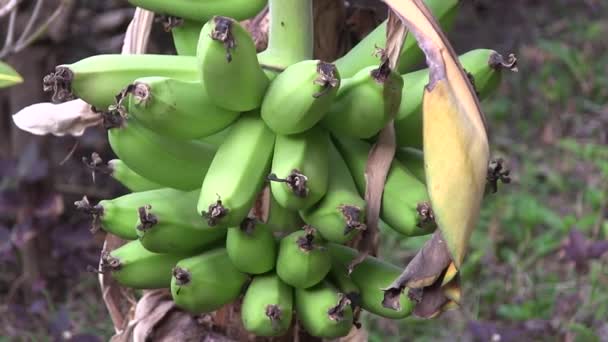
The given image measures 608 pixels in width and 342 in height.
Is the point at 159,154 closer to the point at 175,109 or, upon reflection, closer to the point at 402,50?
the point at 175,109

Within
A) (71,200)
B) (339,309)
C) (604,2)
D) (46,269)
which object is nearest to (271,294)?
(339,309)

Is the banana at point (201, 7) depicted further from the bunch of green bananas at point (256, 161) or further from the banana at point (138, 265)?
the banana at point (138, 265)

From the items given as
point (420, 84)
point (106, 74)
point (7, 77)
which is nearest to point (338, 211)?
point (420, 84)

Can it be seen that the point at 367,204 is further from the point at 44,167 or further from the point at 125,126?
the point at 44,167

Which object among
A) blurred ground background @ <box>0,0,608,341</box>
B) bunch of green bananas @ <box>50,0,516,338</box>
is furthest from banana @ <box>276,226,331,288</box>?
blurred ground background @ <box>0,0,608,341</box>

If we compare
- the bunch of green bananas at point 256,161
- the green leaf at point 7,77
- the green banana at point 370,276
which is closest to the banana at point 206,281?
the bunch of green bananas at point 256,161
